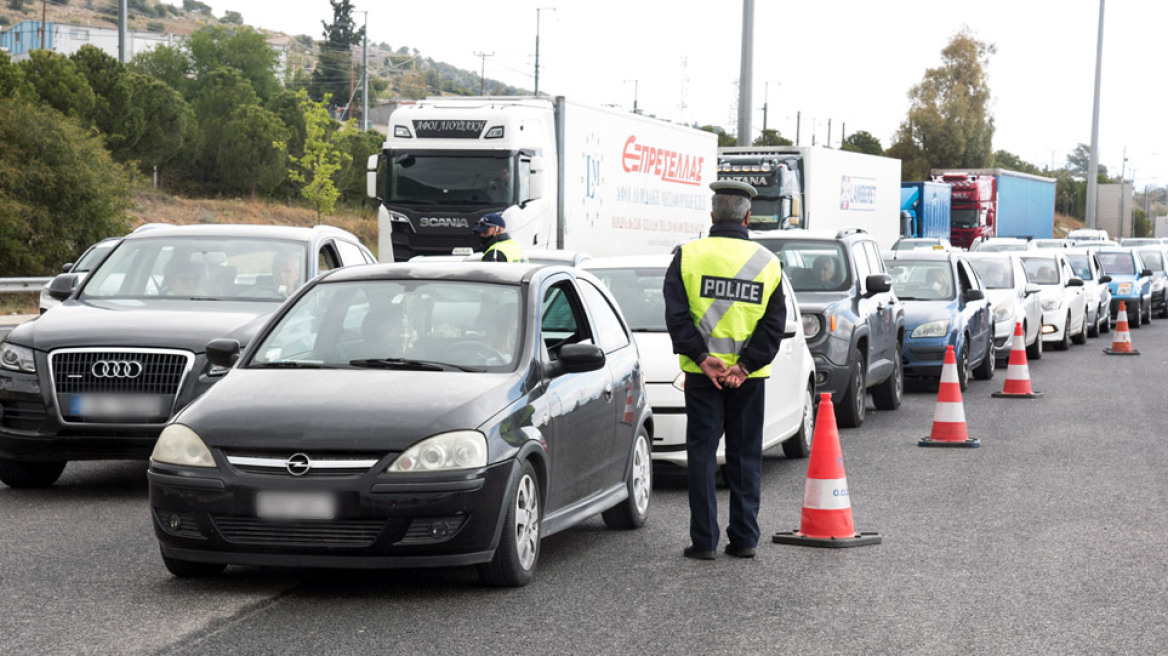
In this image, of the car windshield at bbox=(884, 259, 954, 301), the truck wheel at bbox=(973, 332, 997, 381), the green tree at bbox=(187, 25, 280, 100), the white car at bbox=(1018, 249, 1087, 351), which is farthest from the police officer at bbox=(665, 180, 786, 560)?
the green tree at bbox=(187, 25, 280, 100)

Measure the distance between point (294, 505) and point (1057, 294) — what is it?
71.1 feet

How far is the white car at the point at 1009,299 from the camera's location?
72.4 ft

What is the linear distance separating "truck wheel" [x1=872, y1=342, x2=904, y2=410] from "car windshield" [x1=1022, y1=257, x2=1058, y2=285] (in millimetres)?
10848

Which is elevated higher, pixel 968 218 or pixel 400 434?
pixel 968 218

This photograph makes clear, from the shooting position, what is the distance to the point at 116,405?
945cm

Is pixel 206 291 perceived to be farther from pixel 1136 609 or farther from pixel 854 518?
pixel 1136 609

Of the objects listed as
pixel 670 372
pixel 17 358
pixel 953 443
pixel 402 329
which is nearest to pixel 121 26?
pixel 953 443

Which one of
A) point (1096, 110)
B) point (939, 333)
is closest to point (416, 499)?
point (939, 333)

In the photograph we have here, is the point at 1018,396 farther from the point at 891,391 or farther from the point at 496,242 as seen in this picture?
the point at 496,242

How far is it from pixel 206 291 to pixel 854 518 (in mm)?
4721

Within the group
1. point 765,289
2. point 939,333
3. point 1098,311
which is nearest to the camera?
point 765,289

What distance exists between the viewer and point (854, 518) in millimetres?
9328

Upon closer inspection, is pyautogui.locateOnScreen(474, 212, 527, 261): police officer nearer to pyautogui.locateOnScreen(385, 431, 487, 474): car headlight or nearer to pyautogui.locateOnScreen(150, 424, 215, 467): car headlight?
pyautogui.locateOnScreen(150, 424, 215, 467): car headlight

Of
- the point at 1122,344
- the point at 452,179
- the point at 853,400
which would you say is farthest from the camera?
the point at 1122,344
